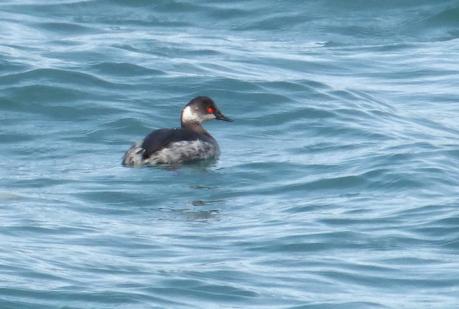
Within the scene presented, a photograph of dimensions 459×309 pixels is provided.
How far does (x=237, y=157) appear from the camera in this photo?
15656 mm

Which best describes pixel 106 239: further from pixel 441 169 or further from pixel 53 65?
pixel 53 65

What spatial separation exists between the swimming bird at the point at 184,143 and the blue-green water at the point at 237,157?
0.22 meters

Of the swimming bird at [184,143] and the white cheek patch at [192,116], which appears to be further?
the white cheek patch at [192,116]

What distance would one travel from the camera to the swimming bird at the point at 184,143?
Result: 1505 centimetres

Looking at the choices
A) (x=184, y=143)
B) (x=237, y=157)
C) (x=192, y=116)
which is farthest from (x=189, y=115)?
(x=237, y=157)

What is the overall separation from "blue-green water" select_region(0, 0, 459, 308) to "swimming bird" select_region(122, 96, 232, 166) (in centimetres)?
22

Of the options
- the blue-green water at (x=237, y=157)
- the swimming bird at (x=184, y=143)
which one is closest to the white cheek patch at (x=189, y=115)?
the swimming bird at (x=184, y=143)

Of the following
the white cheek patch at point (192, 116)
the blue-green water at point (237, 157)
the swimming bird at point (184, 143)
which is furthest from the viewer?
the white cheek patch at point (192, 116)

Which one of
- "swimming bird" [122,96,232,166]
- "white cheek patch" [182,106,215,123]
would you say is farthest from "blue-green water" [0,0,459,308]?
"white cheek patch" [182,106,215,123]

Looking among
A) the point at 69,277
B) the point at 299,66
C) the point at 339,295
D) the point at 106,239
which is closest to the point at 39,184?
the point at 106,239

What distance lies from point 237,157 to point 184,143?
0.55 m

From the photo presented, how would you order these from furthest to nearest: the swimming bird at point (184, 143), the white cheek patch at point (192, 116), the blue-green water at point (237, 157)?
the white cheek patch at point (192, 116) → the swimming bird at point (184, 143) → the blue-green water at point (237, 157)

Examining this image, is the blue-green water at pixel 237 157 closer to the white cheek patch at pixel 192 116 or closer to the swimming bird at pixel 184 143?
the swimming bird at pixel 184 143

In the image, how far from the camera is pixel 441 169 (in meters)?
14.8
